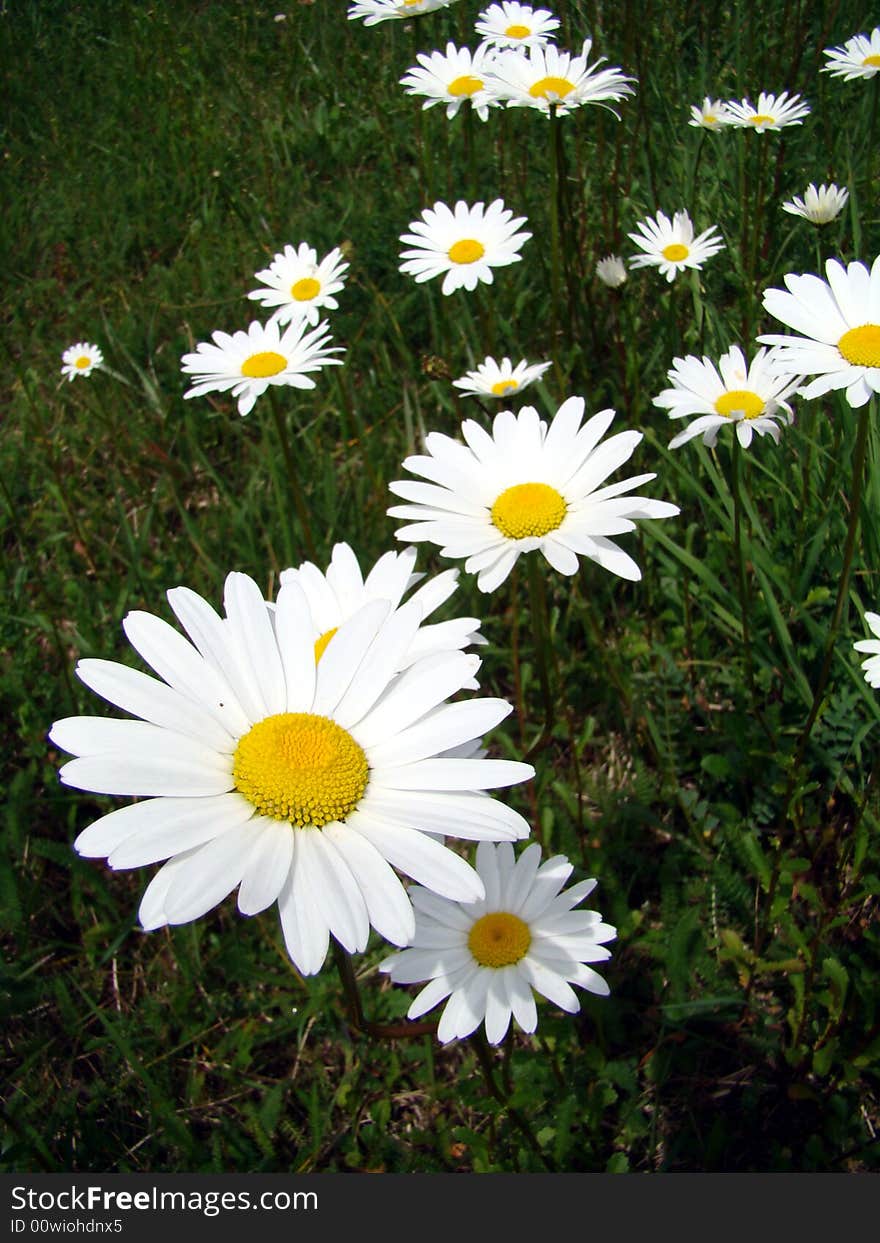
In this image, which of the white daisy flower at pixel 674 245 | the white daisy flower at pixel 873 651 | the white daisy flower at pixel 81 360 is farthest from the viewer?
the white daisy flower at pixel 81 360

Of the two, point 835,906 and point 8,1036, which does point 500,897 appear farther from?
point 8,1036

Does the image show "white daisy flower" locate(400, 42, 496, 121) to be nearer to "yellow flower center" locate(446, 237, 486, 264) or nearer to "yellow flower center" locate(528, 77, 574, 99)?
"yellow flower center" locate(528, 77, 574, 99)

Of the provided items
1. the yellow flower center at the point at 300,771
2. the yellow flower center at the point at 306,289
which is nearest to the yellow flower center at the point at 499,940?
the yellow flower center at the point at 300,771

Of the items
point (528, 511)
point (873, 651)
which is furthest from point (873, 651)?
point (528, 511)

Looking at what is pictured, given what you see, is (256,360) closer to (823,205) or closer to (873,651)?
(823,205)

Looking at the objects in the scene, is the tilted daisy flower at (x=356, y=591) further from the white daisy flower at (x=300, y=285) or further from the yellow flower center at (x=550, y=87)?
the yellow flower center at (x=550, y=87)

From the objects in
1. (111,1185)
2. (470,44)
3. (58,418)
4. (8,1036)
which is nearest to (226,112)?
(470,44)

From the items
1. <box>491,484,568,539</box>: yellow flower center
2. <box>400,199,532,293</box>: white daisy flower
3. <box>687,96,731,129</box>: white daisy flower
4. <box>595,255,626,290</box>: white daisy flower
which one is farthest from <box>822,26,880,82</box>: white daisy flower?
<box>491,484,568,539</box>: yellow flower center
